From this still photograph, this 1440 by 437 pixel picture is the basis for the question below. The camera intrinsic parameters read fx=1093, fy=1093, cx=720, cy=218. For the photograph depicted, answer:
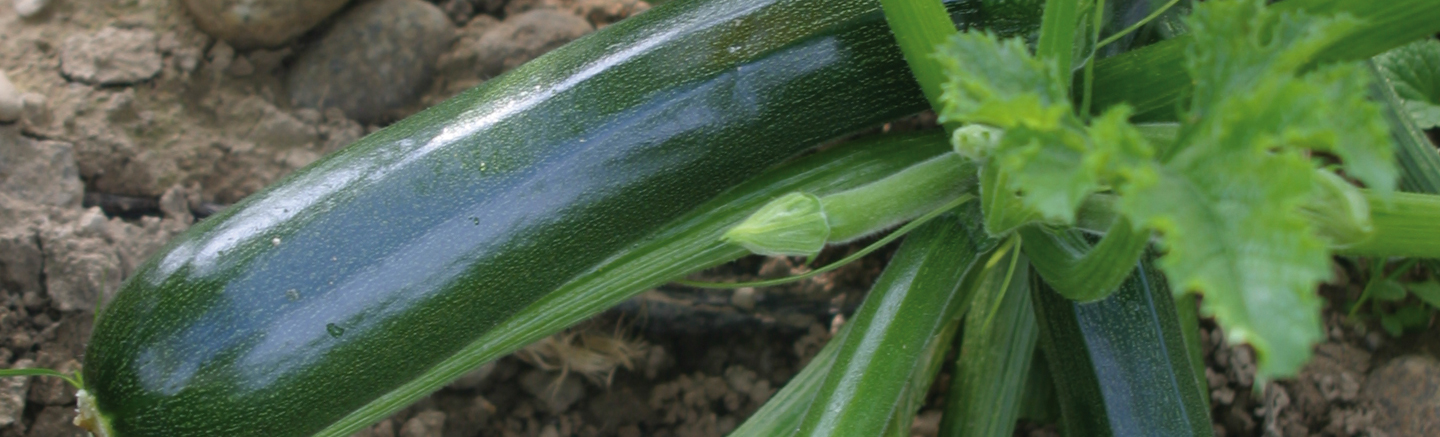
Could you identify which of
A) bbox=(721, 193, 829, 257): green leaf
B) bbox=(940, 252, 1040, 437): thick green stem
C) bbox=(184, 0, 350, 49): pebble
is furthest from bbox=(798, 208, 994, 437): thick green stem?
bbox=(184, 0, 350, 49): pebble

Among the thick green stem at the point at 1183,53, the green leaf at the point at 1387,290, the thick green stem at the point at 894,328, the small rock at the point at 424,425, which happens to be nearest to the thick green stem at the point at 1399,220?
the thick green stem at the point at 1183,53

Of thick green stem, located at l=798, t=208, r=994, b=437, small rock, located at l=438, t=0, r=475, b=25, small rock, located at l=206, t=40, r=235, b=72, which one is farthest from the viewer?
small rock, located at l=438, t=0, r=475, b=25

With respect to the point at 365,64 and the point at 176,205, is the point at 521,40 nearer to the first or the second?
the point at 365,64

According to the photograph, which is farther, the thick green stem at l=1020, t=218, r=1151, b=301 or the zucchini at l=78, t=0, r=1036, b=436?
the zucchini at l=78, t=0, r=1036, b=436

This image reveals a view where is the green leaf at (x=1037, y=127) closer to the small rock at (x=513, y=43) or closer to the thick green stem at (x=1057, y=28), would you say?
the thick green stem at (x=1057, y=28)

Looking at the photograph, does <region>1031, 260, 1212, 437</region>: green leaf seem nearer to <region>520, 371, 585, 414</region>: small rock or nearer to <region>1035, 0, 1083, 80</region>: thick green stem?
<region>1035, 0, 1083, 80</region>: thick green stem
